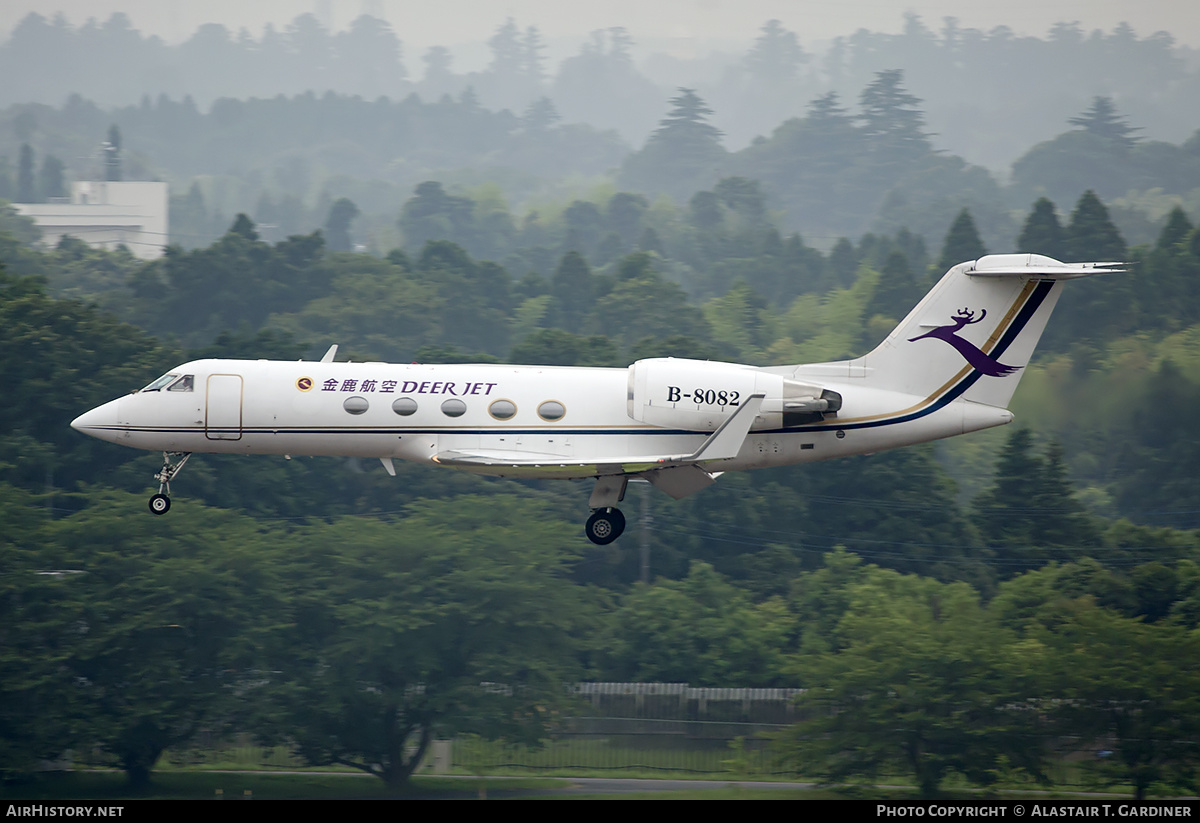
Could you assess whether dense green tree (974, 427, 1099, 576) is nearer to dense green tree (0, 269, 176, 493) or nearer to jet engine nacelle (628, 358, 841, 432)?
dense green tree (0, 269, 176, 493)

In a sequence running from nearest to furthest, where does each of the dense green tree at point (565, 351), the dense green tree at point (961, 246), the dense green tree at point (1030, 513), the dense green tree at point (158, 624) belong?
the dense green tree at point (158, 624) → the dense green tree at point (1030, 513) → the dense green tree at point (565, 351) → the dense green tree at point (961, 246)

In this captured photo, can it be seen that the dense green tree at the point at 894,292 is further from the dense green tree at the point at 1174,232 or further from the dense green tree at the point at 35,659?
the dense green tree at the point at 35,659

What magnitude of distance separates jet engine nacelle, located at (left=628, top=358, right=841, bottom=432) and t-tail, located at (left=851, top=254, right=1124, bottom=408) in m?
2.08

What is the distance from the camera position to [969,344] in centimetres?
3114

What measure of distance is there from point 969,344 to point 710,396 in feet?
19.7

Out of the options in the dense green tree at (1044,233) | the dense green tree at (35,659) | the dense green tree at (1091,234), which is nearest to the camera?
the dense green tree at (35,659)

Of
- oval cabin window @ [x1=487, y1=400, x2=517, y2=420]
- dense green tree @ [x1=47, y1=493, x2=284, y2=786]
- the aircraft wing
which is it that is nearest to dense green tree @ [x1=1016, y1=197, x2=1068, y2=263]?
dense green tree @ [x1=47, y1=493, x2=284, y2=786]

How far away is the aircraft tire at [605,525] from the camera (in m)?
31.2

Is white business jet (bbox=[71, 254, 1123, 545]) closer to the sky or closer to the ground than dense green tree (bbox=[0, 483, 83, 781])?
closer to the sky

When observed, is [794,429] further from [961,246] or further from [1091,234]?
[961,246]

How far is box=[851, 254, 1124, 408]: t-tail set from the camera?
31031 millimetres

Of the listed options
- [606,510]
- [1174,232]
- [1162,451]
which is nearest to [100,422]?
[606,510]

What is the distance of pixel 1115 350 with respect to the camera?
93.2m

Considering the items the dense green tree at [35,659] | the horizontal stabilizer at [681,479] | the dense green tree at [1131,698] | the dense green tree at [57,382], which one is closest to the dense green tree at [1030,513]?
the dense green tree at [1131,698]
